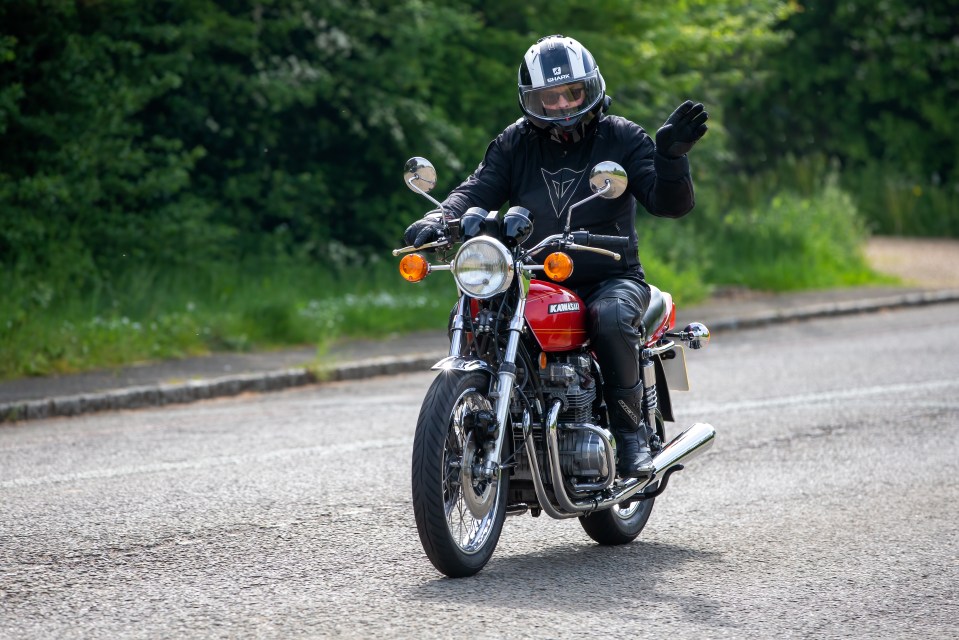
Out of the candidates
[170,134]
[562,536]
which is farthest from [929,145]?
[562,536]

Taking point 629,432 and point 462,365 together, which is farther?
point 629,432

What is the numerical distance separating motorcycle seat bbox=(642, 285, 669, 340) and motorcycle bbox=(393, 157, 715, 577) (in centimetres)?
38

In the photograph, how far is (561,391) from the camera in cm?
607

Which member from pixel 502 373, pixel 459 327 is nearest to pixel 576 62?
pixel 459 327

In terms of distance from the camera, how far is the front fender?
5.63 metres

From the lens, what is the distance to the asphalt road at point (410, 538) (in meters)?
5.27

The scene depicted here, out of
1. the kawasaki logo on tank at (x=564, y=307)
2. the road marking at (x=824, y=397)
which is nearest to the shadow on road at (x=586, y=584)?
the kawasaki logo on tank at (x=564, y=307)

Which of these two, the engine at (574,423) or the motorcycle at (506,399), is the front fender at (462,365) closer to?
the motorcycle at (506,399)

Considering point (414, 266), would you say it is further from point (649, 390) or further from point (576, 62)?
point (649, 390)

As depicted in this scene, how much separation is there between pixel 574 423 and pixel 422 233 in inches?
39.1

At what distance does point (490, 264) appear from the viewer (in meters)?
5.69

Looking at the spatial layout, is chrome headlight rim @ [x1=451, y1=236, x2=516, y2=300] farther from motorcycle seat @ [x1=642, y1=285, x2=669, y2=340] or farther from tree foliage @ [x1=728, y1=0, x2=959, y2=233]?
tree foliage @ [x1=728, y1=0, x2=959, y2=233]

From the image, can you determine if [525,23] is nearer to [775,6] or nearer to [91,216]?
[775,6]

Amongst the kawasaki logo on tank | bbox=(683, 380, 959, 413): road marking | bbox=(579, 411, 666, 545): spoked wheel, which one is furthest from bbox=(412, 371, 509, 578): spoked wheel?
bbox=(683, 380, 959, 413): road marking
